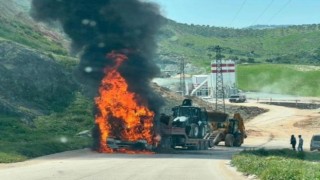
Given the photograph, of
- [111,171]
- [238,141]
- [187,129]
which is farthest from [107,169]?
[238,141]

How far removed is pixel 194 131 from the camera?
161 ft

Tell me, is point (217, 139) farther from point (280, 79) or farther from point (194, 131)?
point (280, 79)

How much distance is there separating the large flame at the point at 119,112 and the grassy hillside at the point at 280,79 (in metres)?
119

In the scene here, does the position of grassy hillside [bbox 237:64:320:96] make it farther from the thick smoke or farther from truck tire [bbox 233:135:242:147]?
the thick smoke

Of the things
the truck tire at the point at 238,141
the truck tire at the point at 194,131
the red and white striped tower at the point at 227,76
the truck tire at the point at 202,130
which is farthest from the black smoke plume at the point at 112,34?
the red and white striped tower at the point at 227,76

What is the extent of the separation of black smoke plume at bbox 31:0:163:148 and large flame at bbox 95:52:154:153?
0.54 m

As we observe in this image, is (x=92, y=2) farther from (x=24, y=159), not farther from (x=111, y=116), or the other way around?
(x=24, y=159)

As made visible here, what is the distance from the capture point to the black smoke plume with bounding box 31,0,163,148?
146 ft

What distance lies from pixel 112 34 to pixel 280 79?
13346 cm

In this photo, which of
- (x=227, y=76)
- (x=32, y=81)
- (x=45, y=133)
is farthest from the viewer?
(x=227, y=76)

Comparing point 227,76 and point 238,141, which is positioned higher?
point 227,76

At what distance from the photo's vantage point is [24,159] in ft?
121

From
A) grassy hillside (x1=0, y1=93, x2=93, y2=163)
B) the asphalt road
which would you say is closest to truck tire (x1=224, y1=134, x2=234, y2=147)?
grassy hillside (x1=0, y1=93, x2=93, y2=163)

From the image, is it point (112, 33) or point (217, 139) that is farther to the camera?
point (217, 139)
